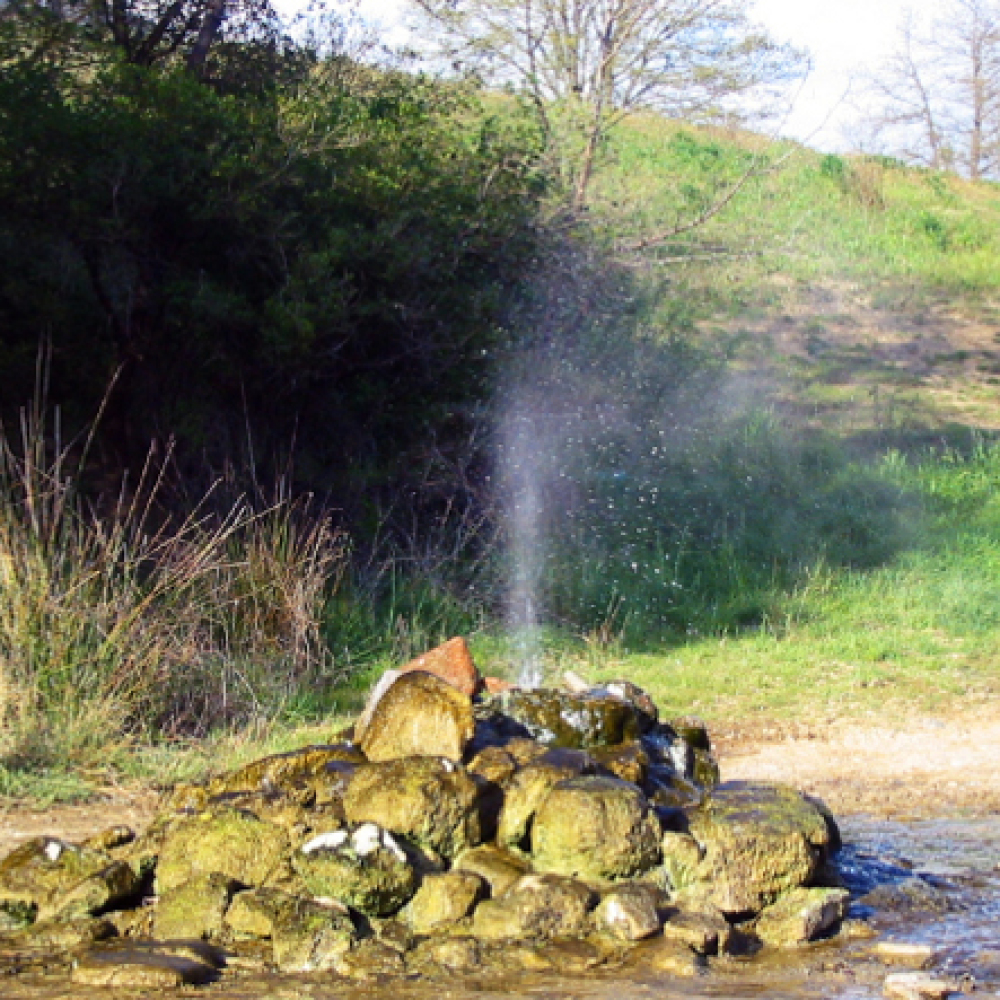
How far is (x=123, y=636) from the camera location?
738 cm

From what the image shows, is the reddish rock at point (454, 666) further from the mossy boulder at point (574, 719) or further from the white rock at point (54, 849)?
the white rock at point (54, 849)

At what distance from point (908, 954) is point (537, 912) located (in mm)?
1272

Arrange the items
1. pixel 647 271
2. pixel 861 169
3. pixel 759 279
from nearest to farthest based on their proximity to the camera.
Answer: pixel 647 271 < pixel 759 279 < pixel 861 169

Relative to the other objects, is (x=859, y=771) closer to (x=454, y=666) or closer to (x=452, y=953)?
(x=454, y=666)

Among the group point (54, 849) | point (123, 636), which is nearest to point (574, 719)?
point (54, 849)

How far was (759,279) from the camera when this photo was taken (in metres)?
21.8

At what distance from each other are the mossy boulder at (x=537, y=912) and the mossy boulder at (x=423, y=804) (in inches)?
13.0

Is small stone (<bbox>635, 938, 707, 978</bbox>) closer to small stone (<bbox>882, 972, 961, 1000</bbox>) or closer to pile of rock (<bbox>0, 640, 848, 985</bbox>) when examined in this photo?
pile of rock (<bbox>0, 640, 848, 985</bbox>)

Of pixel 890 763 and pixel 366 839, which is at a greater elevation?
pixel 366 839

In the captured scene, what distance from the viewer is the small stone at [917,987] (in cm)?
450

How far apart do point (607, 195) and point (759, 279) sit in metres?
7.00

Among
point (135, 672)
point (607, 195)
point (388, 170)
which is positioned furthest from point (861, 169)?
point (135, 672)

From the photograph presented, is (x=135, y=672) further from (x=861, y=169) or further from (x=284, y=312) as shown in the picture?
(x=861, y=169)

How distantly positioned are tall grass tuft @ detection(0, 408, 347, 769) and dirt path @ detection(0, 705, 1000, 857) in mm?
575
